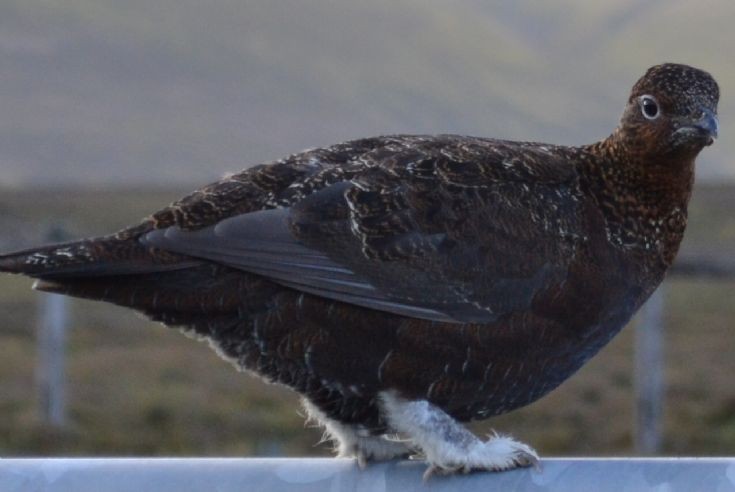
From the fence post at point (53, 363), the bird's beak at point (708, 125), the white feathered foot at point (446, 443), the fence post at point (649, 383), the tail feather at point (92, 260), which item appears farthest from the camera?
the fence post at point (53, 363)

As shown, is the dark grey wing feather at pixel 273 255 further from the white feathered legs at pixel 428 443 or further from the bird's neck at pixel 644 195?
the bird's neck at pixel 644 195

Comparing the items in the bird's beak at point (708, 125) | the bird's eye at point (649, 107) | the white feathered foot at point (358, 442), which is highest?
the bird's eye at point (649, 107)

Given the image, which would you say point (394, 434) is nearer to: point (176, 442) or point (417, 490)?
point (417, 490)

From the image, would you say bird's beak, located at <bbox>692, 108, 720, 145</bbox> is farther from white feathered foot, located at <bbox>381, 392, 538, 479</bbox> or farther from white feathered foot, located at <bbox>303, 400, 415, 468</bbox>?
white feathered foot, located at <bbox>303, 400, 415, 468</bbox>

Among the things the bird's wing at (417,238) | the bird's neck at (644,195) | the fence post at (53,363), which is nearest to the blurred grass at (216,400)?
the fence post at (53,363)

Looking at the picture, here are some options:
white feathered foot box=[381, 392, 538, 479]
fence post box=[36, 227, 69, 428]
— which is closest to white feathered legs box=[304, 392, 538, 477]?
white feathered foot box=[381, 392, 538, 479]

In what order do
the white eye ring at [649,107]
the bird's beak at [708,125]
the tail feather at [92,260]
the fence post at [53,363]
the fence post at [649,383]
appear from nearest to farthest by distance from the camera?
the tail feather at [92,260] < the bird's beak at [708,125] < the white eye ring at [649,107] < the fence post at [649,383] < the fence post at [53,363]

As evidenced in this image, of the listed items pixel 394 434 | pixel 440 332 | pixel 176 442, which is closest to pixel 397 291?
pixel 440 332
